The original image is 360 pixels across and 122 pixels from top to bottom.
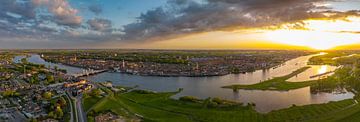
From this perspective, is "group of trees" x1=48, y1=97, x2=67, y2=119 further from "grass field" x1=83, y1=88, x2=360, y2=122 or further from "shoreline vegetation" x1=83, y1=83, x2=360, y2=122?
"grass field" x1=83, y1=88, x2=360, y2=122

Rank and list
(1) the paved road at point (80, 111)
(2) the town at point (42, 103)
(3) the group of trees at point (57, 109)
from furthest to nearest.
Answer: (2) the town at point (42, 103)
(3) the group of trees at point (57, 109)
(1) the paved road at point (80, 111)

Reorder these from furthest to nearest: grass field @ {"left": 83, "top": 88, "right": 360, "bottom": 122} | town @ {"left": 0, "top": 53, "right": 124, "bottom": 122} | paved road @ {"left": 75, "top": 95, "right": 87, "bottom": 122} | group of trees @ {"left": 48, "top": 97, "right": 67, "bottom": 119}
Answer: town @ {"left": 0, "top": 53, "right": 124, "bottom": 122}
group of trees @ {"left": 48, "top": 97, "right": 67, "bottom": 119}
grass field @ {"left": 83, "top": 88, "right": 360, "bottom": 122}
paved road @ {"left": 75, "top": 95, "right": 87, "bottom": 122}

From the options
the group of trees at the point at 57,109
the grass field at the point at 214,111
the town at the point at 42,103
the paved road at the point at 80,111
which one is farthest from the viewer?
the town at the point at 42,103

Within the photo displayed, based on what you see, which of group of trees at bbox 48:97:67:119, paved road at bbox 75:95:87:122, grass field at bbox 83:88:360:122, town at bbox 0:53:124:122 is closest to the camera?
paved road at bbox 75:95:87:122

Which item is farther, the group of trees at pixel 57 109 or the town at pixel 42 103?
the town at pixel 42 103

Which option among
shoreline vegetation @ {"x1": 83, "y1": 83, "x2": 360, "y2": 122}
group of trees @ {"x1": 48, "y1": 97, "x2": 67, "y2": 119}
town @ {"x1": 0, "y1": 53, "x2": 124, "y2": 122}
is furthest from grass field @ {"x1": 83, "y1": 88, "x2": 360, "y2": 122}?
group of trees @ {"x1": 48, "y1": 97, "x2": 67, "y2": 119}

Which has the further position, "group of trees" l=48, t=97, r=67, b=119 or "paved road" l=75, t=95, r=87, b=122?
"group of trees" l=48, t=97, r=67, b=119

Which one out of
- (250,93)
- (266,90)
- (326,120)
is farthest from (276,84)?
(326,120)

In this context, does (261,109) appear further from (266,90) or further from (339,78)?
(339,78)

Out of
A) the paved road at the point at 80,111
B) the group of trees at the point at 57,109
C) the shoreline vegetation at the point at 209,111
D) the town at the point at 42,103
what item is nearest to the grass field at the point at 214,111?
the shoreline vegetation at the point at 209,111

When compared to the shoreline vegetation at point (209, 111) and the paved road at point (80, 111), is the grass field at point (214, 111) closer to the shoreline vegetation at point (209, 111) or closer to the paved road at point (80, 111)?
the shoreline vegetation at point (209, 111)
